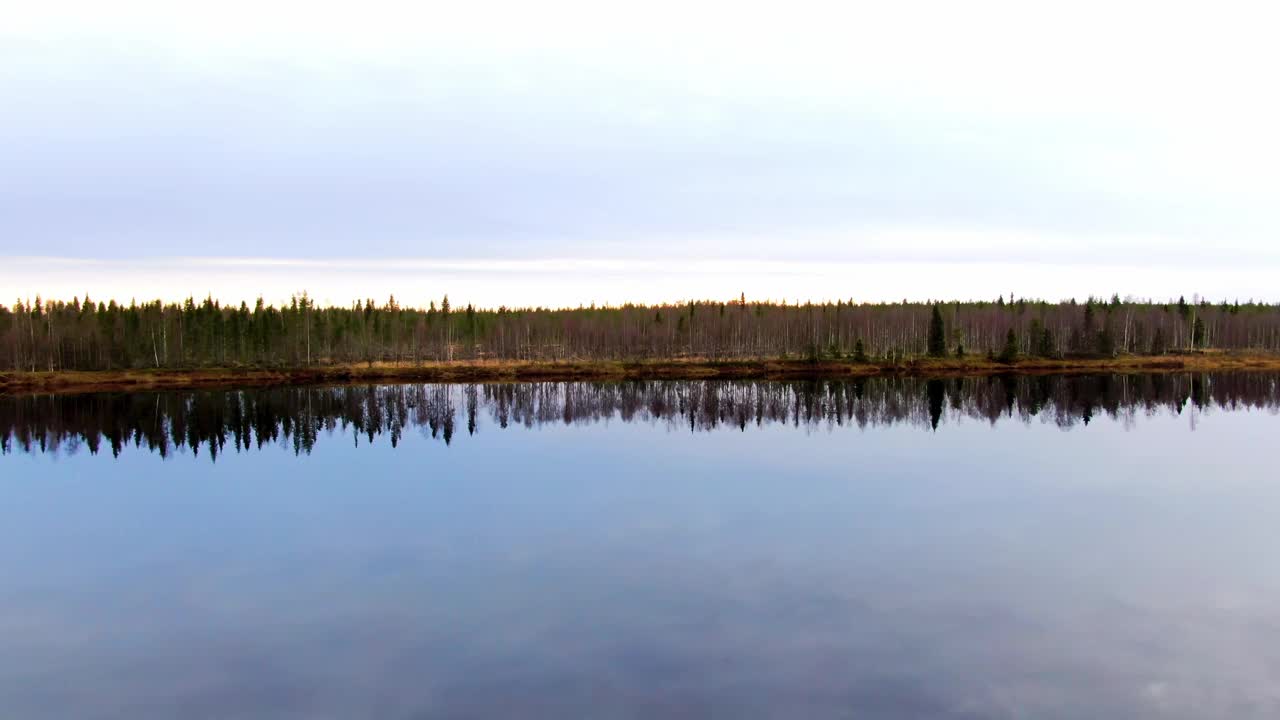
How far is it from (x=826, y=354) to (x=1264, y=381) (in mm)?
46696

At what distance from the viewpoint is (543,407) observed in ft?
208

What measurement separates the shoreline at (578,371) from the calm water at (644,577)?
153ft

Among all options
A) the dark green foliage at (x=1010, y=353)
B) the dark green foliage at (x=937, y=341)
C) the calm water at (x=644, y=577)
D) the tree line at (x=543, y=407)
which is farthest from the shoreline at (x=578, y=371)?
the calm water at (x=644, y=577)

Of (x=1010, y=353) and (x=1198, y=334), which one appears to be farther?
(x=1198, y=334)

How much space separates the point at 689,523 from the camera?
26.4 meters

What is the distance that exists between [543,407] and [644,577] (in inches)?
Answer: 1717

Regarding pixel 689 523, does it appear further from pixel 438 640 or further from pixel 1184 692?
pixel 1184 692

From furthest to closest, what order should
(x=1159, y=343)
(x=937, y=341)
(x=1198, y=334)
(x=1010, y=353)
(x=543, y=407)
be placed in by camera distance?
(x=1198, y=334)
(x=1159, y=343)
(x=937, y=341)
(x=1010, y=353)
(x=543, y=407)

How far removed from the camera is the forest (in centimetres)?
10575

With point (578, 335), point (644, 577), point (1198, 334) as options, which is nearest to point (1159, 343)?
point (1198, 334)

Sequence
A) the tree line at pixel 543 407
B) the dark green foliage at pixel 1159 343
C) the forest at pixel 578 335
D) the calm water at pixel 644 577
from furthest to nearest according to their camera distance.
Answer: the dark green foliage at pixel 1159 343 → the forest at pixel 578 335 → the tree line at pixel 543 407 → the calm water at pixel 644 577

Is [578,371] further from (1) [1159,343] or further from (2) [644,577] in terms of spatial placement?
(1) [1159,343]

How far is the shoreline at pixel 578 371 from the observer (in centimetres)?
8844

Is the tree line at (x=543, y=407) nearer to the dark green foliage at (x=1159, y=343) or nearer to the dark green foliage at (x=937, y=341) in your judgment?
the dark green foliage at (x=937, y=341)
